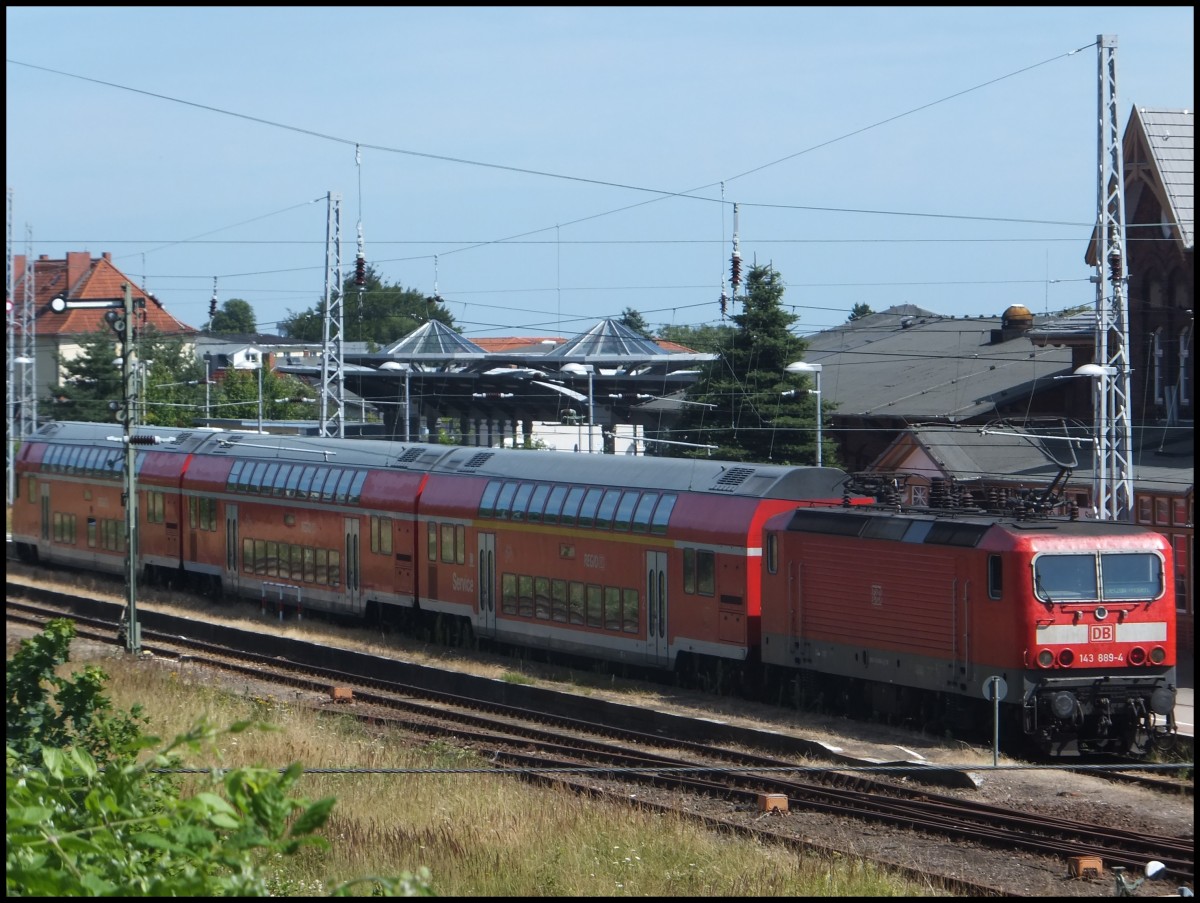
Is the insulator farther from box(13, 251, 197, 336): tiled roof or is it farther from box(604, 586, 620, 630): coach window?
box(13, 251, 197, 336): tiled roof

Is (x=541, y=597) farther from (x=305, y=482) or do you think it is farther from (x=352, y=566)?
(x=305, y=482)

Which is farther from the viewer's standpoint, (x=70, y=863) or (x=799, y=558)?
(x=799, y=558)

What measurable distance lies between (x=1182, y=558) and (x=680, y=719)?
39.7 ft

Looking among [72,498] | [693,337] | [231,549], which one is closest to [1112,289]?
[231,549]

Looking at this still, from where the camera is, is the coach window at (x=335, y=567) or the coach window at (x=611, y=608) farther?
the coach window at (x=335, y=567)

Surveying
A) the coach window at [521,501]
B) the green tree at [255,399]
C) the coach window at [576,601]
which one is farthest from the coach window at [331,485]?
the green tree at [255,399]

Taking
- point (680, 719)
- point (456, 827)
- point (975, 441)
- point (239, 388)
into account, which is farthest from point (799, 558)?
point (239, 388)

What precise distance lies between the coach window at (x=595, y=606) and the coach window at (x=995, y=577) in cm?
858

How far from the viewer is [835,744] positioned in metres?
19.4

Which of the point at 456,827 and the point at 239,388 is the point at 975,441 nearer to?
the point at 456,827

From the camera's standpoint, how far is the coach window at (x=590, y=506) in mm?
25953

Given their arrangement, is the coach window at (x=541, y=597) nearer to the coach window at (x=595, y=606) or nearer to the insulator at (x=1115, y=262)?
the coach window at (x=595, y=606)

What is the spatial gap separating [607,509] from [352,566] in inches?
352

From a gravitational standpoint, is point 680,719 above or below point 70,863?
below
